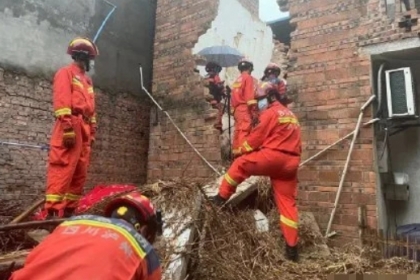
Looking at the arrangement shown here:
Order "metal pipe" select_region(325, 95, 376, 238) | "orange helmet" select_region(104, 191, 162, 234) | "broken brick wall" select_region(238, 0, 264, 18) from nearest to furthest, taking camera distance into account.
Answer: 1. "orange helmet" select_region(104, 191, 162, 234)
2. "metal pipe" select_region(325, 95, 376, 238)
3. "broken brick wall" select_region(238, 0, 264, 18)

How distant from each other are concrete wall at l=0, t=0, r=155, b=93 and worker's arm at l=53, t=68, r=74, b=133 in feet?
6.96

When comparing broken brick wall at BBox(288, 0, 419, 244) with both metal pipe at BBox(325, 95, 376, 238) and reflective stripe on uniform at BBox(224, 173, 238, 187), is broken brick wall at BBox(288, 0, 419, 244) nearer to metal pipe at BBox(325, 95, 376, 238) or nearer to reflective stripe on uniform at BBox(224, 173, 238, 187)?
metal pipe at BBox(325, 95, 376, 238)

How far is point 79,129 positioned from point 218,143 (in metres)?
2.73

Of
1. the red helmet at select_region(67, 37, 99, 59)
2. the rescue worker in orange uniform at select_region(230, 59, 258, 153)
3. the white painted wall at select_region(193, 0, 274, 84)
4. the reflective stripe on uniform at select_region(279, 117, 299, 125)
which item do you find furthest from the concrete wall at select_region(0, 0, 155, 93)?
the reflective stripe on uniform at select_region(279, 117, 299, 125)

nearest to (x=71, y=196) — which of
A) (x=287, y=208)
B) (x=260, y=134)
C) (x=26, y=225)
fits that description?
(x=26, y=225)

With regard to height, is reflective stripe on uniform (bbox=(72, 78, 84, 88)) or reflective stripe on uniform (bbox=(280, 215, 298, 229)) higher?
reflective stripe on uniform (bbox=(72, 78, 84, 88))

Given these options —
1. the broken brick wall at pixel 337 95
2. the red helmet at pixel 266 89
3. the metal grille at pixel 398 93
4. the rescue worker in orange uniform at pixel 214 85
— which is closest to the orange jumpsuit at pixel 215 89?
the rescue worker in orange uniform at pixel 214 85

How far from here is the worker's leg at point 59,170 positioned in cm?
401

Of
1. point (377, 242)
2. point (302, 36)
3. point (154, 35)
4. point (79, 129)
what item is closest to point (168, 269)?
point (79, 129)

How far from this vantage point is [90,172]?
22.5 feet

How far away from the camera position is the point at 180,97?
7.20 metres

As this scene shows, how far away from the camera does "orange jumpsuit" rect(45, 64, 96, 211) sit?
4074mm

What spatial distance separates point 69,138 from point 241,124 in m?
2.71

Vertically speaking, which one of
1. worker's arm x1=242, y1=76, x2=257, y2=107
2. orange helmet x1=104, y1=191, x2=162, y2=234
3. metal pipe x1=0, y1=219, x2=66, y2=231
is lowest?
metal pipe x1=0, y1=219, x2=66, y2=231
